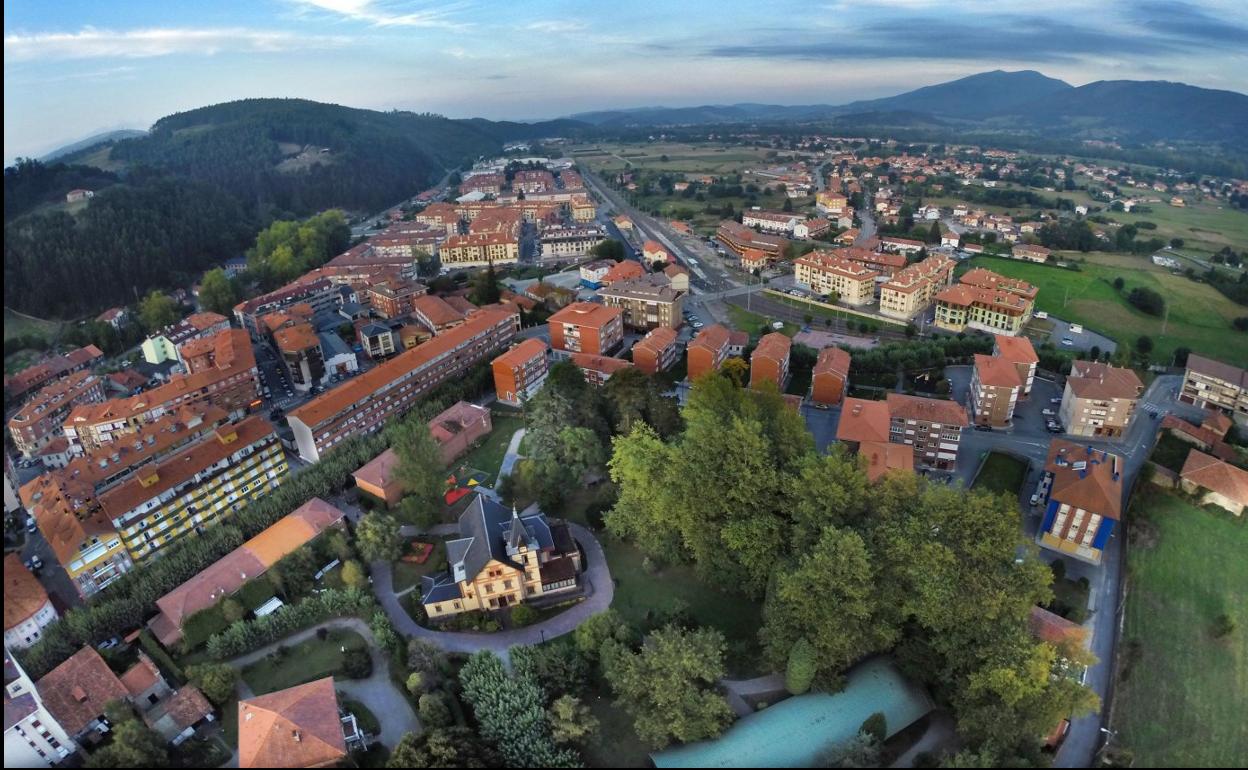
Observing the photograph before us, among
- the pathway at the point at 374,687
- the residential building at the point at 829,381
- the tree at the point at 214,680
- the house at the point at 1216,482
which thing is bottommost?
the pathway at the point at 374,687

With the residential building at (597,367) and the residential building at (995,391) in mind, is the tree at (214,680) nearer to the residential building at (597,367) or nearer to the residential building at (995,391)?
the residential building at (597,367)

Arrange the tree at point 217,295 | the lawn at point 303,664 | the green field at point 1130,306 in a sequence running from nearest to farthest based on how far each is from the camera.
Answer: the lawn at point 303,664, the green field at point 1130,306, the tree at point 217,295

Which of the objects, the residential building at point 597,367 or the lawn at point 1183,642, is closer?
the lawn at point 1183,642

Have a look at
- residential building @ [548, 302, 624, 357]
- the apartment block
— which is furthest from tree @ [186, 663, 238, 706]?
residential building @ [548, 302, 624, 357]

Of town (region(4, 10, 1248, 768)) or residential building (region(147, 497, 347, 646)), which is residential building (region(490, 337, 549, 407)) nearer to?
town (region(4, 10, 1248, 768))

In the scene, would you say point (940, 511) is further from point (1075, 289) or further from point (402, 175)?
point (402, 175)

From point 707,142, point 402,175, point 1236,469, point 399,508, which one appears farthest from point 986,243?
point 707,142

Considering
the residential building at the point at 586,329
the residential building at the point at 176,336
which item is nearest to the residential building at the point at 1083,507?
the residential building at the point at 586,329

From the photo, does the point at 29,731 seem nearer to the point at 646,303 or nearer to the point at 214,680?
the point at 214,680

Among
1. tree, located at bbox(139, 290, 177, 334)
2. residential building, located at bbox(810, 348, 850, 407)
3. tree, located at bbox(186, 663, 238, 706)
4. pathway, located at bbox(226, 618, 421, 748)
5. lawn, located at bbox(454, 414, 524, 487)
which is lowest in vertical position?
pathway, located at bbox(226, 618, 421, 748)
